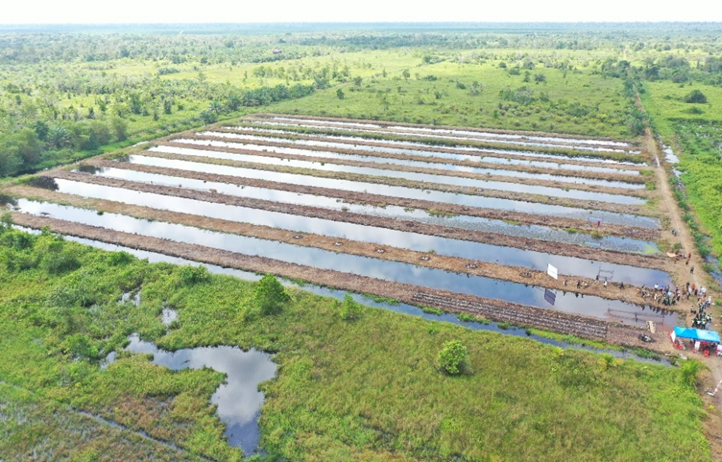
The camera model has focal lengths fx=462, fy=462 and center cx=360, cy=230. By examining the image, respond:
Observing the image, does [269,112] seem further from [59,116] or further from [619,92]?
[619,92]

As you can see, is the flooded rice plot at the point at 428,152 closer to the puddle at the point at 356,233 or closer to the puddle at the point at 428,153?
the puddle at the point at 428,153

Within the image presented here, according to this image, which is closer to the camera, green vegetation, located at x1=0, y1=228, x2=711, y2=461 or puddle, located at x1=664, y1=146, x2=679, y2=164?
green vegetation, located at x1=0, y1=228, x2=711, y2=461

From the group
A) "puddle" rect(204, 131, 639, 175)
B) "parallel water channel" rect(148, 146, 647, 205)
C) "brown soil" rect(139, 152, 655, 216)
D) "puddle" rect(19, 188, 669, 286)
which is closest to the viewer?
"puddle" rect(19, 188, 669, 286)

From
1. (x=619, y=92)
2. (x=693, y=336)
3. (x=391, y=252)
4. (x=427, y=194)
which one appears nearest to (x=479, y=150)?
(x=427, y=194)

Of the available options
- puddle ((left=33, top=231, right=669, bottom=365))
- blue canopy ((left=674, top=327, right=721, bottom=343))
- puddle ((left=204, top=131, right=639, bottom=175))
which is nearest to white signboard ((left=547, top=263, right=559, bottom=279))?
puddle ((left=33, top=231, right=669, bottom=365))

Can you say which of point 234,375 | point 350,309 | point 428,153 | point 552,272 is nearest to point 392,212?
point 552,272

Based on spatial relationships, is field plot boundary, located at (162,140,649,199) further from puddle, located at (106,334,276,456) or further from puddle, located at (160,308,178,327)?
puddle, located at (106,334,276,456)
